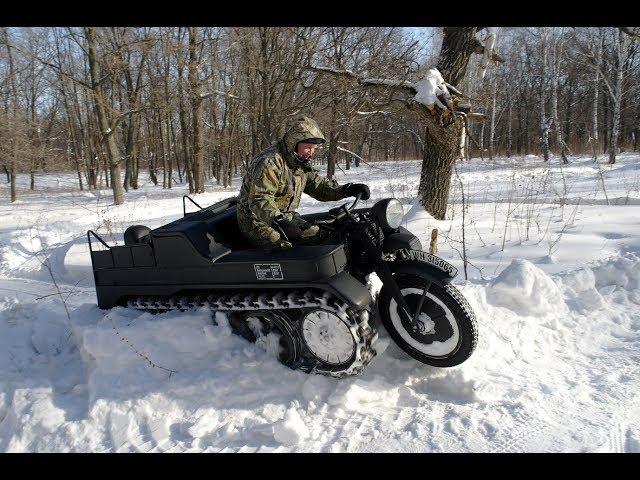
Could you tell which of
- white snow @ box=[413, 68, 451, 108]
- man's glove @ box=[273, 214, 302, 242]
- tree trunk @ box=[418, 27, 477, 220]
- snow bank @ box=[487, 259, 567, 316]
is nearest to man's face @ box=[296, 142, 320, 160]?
man's glove @ box=[273, 214, 302, 242]

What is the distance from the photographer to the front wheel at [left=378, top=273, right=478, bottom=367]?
3.16m

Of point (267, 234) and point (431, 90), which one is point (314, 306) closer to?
point (267, 234)

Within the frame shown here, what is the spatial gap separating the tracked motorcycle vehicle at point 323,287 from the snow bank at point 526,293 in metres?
1.09

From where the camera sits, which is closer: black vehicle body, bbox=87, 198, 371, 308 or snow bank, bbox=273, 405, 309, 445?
snow bank, bbox=273, 405, 309, 445

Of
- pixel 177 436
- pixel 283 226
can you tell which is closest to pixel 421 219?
pixel 283 226

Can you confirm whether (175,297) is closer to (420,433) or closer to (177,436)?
(177,436)

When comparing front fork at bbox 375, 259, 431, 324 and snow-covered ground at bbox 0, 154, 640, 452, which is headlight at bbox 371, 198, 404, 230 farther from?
snow-covered ground at bbox 0, 154, 640, 452

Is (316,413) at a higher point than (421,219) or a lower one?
lower

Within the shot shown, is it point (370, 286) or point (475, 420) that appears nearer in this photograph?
point (475, 420)

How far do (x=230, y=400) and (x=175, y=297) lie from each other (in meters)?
1.06

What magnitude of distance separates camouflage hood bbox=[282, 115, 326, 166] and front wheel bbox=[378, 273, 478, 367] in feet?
4.22
